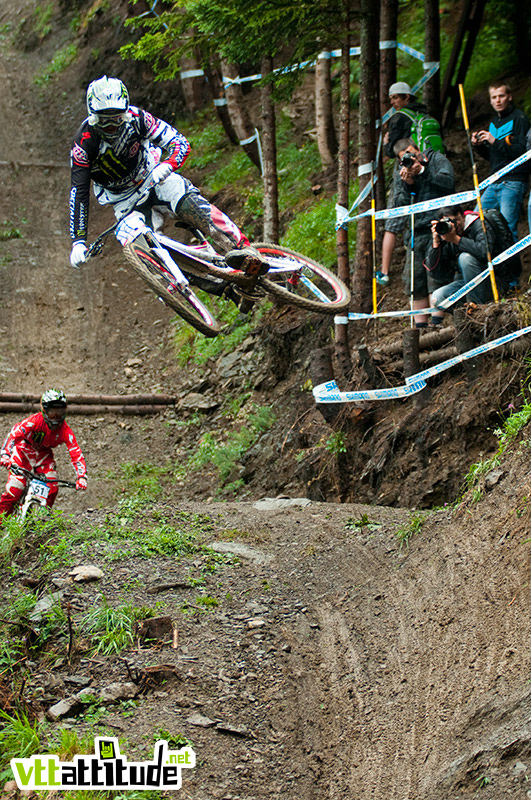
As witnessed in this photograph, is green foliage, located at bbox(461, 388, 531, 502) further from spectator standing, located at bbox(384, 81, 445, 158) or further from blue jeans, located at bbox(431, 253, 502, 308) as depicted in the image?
spectator standing, located at bbox(384, 81, 445, 158)

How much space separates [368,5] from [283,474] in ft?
21.4

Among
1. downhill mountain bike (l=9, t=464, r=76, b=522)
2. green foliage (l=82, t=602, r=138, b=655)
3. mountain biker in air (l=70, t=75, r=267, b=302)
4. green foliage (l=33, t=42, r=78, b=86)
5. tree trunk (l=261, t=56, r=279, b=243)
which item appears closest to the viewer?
green foliage (l=82, t=602, r=138, b=655)

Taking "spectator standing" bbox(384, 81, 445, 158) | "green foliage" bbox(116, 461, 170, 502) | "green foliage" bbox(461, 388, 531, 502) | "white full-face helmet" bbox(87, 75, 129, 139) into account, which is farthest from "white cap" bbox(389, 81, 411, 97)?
"green foliage" bbox(116, 461, 170, 502)

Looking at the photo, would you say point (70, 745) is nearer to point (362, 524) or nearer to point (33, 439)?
point (362, 524)

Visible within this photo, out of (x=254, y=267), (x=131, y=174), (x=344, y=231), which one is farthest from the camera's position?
(x=344, y=231)

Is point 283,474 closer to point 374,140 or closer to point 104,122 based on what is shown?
point 374,140

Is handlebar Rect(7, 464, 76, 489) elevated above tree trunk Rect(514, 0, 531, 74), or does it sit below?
below

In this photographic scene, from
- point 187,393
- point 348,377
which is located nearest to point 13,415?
point 187,393

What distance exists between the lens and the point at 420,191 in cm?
956

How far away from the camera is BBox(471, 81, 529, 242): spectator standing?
29.6 feet

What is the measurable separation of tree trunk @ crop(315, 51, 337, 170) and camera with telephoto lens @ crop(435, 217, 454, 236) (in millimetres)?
8339

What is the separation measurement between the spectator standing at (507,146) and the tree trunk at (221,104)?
35.8 feet

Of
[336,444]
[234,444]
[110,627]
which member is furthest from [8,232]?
[110,627]

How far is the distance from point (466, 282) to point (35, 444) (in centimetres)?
535
